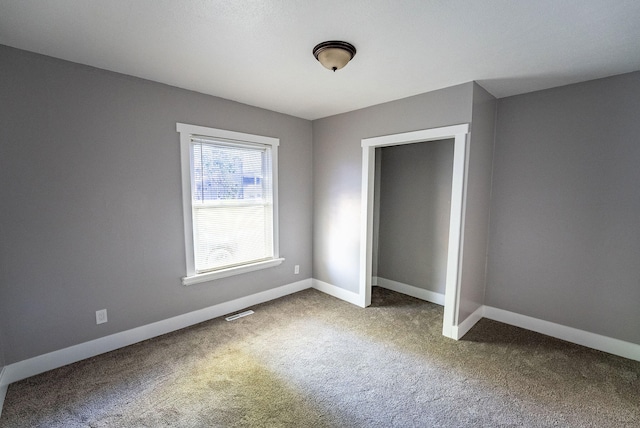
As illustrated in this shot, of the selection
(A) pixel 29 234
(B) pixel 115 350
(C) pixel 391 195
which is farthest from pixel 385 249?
(A) pixel 29 234

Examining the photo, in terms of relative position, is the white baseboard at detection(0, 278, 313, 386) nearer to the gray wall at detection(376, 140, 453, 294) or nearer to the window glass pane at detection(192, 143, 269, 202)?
the window glass pane at detection(192, 143, 269, 202)

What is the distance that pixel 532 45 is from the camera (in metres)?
1.88

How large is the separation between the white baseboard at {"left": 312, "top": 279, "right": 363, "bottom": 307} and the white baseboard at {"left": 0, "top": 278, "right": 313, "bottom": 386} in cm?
73

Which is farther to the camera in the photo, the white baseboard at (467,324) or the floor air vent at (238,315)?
the floor air vent at (238,315)

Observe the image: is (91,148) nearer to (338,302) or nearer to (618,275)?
(338,302)

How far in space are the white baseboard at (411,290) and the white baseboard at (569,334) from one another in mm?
564

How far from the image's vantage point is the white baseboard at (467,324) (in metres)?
2.73

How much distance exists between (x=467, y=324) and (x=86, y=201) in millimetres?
3836

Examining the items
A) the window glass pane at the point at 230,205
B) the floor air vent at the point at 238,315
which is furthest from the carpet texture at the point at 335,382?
the window glass pane at the point at 230,205

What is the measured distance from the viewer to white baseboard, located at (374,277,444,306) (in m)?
3.64

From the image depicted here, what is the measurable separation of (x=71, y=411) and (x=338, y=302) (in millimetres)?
2649

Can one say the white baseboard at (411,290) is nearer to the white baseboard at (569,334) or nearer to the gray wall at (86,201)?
the white baseboard at (569,334)

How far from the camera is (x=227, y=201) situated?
3189 millimetres

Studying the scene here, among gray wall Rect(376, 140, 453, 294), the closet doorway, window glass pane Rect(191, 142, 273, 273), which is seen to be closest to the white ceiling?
the closet doorway
